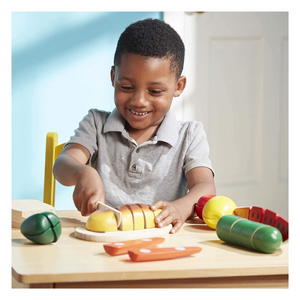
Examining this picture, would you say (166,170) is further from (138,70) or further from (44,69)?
(44,69)

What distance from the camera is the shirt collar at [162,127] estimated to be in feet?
3.37

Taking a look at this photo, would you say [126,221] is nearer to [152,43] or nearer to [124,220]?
[124,220]

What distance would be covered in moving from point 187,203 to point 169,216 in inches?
4.5

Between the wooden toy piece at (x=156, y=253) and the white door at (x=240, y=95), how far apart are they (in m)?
1.46

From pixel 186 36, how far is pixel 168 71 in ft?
3.57

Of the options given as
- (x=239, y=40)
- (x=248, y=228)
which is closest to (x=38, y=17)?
(x=239, y=40)

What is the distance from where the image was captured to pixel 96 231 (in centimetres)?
62

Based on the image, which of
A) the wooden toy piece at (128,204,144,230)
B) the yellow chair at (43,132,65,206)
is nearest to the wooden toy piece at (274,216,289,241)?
the wooden toy piece at (128,204,144,230)

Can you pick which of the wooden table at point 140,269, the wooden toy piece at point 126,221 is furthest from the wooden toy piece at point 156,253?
the wooden toy piece at point 126,221

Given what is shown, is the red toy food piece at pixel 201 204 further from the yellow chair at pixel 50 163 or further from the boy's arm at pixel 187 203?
the yellow chair at pixel 50 163

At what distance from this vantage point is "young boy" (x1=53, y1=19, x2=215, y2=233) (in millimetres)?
895

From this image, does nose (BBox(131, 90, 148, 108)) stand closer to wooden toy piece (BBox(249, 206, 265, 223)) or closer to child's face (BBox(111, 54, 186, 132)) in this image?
child's face (BBox(111, 54, 186, 132))

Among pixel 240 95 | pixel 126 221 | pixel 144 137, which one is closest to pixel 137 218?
pixel 126 221

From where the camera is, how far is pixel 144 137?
1058 mm
